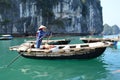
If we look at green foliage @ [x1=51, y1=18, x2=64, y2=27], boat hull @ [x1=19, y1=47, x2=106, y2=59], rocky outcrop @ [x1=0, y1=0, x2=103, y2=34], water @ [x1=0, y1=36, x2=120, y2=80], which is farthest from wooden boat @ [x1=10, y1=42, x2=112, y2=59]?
green foliage @ [x1=51, y1=18, x2=64, y2=27]

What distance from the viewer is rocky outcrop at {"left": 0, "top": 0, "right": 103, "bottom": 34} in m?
85.1

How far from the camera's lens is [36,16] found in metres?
93.1

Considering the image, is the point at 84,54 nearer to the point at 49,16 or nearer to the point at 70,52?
the point at 70,52

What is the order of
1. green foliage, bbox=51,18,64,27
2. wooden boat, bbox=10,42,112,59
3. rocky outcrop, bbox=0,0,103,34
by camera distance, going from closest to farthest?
wooden boat, bbox=10,42,112,59 → rocky outcrop, bbox=0,0,103,34 → green foliage, bbox=51,18,64,27

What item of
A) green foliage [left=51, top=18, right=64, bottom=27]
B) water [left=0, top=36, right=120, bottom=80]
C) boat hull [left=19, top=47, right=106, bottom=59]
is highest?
green foliage [left=51, top=18, right=64, bottom=27]

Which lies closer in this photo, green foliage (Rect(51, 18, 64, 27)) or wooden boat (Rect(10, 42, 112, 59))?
wooden boat (Rect(10, 42, 112, 59))

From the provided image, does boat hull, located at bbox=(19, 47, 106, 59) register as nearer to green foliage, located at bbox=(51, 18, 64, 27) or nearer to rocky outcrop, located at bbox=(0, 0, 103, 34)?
rocky outcrop, located at bbox=(0, 0, 103, 34)

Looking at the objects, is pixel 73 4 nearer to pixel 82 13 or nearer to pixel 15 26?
pixel 82 13

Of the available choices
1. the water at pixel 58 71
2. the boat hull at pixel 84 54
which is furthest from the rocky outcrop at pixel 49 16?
the water at pixel 58 71

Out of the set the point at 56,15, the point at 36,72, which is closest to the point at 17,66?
the point at 36,72

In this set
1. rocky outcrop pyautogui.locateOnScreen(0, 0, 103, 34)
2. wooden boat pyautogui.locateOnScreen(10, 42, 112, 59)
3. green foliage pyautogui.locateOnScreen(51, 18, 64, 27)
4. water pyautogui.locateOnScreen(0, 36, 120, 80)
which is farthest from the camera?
green foliage pyautogui.locateOnScreen(51, 18, 64, 27)

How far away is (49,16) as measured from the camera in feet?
324

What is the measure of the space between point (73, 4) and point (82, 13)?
1193cm

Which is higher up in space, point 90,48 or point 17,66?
point 90,48
